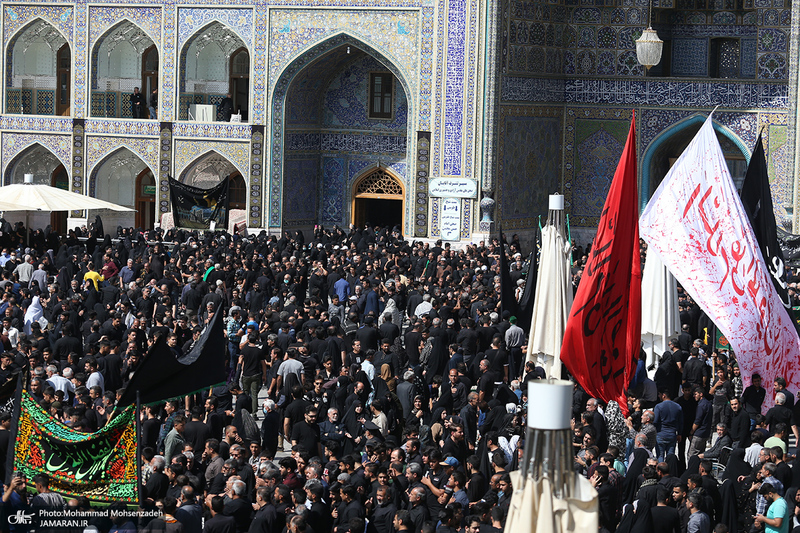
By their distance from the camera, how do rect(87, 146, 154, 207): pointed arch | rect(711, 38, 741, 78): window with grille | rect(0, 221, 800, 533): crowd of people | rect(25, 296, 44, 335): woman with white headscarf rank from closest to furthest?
rect(0, 221, 800, 533): crowd of people < rect(25, 296, 44, 335): woman with white headscarf < rect(711, 38, 741, 78): window with grille < rect(87, 146, 154, 207): pointed arch

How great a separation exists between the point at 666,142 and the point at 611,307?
18.4 metres

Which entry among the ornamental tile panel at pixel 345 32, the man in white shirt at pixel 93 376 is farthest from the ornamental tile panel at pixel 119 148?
the man in white shirt at pixel 93 376

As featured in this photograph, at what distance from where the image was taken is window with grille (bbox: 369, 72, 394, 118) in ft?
94.7

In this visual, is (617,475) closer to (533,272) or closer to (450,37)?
(533,272)

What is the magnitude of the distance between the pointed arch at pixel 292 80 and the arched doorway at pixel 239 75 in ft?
6.37

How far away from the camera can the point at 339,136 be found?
29.2 metres

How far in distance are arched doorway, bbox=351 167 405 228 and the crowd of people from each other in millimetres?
9596

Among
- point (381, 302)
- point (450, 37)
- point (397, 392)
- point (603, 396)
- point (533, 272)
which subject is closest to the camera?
point (603, 396)

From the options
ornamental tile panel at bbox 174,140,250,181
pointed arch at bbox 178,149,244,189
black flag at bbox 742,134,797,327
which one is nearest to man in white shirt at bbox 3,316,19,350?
black flag at bbox 742,134,797,327

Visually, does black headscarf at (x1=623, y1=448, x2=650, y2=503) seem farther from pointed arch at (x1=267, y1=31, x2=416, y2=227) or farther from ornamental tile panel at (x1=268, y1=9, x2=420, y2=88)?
ornamental tile panel at (x1=268, y1=9, x2=420, y2=88)

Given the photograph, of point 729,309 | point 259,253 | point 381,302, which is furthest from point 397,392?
→ point 259,253

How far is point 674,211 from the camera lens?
11141 mm

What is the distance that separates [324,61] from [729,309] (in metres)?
18.5

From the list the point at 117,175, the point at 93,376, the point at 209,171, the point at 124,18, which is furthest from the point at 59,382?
the point at 117,175
